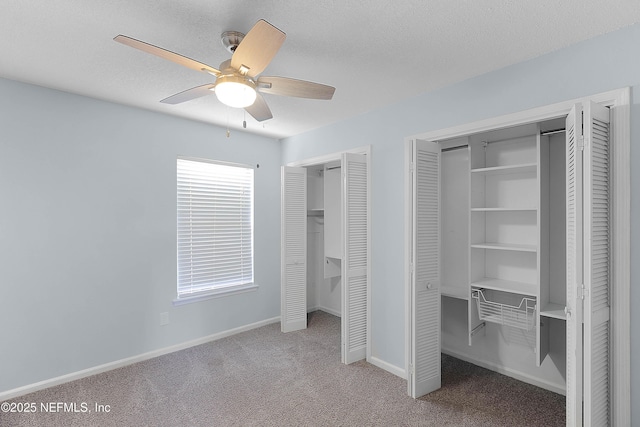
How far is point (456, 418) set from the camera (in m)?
2.36

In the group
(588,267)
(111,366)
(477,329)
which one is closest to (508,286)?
(477,329)

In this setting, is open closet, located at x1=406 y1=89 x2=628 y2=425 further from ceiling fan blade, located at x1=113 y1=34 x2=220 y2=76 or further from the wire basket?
ceiling fan blade, located at x1=113 y1=34 x2=220 y2=76

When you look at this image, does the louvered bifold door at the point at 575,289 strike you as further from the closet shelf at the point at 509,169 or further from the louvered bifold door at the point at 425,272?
the louvered bifold door at the point at 425,272

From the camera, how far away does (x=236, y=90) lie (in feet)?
5.72

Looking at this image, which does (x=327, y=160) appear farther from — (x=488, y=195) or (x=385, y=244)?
(x=488, y=195)

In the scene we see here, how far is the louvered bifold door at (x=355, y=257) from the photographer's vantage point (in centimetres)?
320

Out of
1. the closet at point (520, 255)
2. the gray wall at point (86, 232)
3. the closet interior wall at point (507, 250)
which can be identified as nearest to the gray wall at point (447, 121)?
the closet at point (520, 255)

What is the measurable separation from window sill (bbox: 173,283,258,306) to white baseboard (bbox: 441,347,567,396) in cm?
230

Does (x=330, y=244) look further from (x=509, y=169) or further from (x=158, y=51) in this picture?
(x=158, y=51)

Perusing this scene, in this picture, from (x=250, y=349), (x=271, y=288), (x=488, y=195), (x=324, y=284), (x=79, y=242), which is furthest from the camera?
(x=324, y=284)

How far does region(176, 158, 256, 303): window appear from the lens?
3.65 metres

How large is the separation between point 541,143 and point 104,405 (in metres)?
3.82

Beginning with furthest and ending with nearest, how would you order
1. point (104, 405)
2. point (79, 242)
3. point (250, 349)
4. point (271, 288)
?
point (271, 288) < point (250, 349) < point (79, 242) < point (104, 405)

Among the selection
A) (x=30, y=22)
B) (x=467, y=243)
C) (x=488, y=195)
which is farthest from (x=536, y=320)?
(x=30, y=22)
